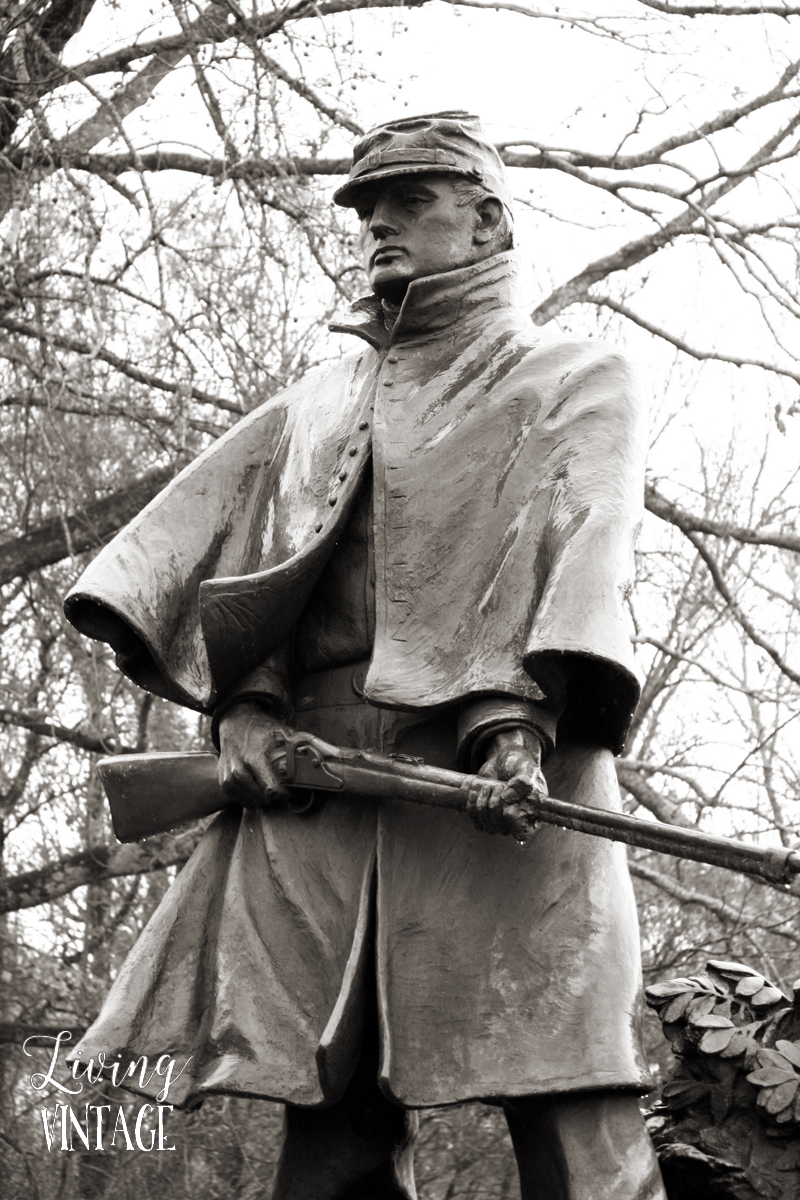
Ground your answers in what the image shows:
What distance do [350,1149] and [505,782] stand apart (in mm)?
719

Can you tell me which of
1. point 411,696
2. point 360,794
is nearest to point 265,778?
point 360,794

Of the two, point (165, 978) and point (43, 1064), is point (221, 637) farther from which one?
point (43, 1064)

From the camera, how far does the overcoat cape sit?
2.69 metres

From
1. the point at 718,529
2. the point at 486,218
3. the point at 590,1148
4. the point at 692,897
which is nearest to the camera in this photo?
the point at 590,1148

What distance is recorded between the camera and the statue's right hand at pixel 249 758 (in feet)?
9.71

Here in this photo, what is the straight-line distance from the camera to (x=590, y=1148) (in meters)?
2.58

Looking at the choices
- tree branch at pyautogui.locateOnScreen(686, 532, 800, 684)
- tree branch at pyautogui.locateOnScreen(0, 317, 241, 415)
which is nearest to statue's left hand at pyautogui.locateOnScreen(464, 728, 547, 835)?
tree branch at pyautogui.locateOnScreen(0, 317, 241, 415)

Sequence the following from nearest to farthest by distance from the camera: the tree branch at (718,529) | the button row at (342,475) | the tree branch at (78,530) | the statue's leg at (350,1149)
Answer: the statue's leg at (350,1149) < the button row at (342,475) < the tree branch at (78,530) < the tree branch at (718,529)

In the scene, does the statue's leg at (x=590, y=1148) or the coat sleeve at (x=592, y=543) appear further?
the coat sleeve at (x=592, y=543)

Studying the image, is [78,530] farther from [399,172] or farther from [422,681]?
[422,681]

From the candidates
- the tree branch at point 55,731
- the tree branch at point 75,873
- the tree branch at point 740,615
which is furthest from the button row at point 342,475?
the tree branch at point 740,615

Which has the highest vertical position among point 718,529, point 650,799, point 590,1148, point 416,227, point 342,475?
point 718,529

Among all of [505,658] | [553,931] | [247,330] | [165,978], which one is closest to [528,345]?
[505,658]

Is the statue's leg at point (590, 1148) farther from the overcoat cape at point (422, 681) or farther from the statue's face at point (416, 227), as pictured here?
the statue's face at point (416, 227)
